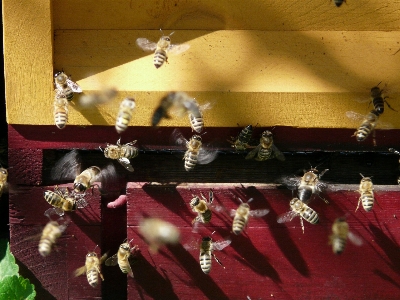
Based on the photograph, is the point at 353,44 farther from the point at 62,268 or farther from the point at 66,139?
the point at 62,268

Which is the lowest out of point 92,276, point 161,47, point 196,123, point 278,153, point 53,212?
point 92,276

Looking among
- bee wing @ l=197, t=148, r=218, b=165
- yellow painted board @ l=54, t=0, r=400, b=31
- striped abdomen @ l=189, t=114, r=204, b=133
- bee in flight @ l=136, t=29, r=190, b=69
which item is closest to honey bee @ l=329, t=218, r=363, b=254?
bee wing @ l=197, t=148, r=218, b=165

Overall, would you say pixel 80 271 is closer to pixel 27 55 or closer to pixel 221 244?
pixel 221 244

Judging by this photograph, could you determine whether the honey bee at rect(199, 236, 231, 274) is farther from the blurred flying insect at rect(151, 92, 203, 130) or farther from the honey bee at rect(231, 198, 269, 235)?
the blurred flying insect at rect(151, 92, 203, 130)

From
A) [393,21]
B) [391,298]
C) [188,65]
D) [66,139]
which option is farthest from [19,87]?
[391,298]

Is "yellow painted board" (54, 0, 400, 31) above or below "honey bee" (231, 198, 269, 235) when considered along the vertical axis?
above

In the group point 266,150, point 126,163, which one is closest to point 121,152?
point 126,163
